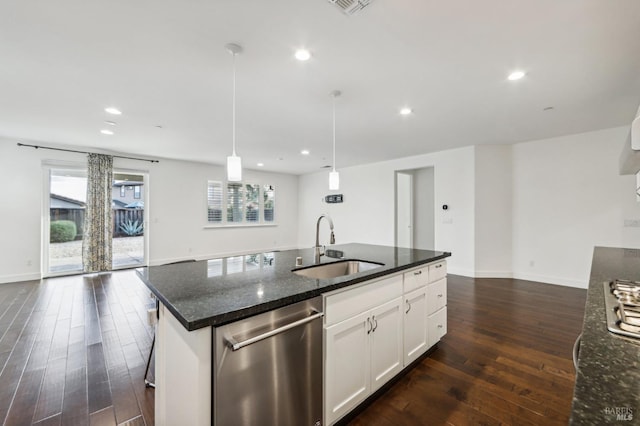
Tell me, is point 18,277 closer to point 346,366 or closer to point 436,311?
point 346,366

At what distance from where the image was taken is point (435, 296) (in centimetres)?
250

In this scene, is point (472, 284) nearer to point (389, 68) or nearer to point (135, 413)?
point (389, 68)

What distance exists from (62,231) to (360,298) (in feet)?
21.3

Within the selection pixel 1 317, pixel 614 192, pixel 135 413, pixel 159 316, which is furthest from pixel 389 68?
pixel 1 317

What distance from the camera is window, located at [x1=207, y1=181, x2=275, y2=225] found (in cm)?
744

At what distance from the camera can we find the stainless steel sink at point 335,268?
7.00 feet

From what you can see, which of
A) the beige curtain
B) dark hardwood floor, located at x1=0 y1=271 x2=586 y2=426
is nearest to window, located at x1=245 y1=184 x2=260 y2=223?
the beige curtain

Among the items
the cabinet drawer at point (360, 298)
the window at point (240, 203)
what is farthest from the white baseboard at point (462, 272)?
the window at point (240, 203)

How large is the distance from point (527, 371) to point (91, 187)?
23.9 feet

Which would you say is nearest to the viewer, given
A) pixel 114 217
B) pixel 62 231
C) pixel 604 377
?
pixel 604 377

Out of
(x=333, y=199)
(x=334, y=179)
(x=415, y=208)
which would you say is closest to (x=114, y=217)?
(x=333, y=199)

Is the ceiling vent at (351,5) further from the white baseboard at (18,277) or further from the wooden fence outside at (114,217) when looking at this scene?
the white baseboard at (18,277)

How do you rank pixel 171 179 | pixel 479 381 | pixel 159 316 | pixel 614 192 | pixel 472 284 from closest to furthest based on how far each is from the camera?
1. pixel 159 316
2. pixel 479 381
3. pixel 614 192
4. pixel 472 284
5. pixel 171 179

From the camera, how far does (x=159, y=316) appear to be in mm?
1494
